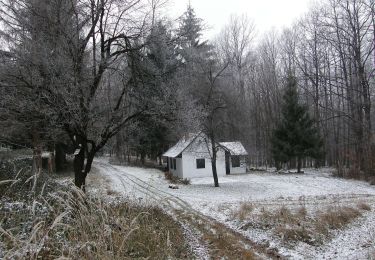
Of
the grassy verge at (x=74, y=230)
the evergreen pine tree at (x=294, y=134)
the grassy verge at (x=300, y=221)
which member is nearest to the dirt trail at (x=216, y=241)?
the grassy verge at (x=74, y=230)

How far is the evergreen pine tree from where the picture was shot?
38.5 meters

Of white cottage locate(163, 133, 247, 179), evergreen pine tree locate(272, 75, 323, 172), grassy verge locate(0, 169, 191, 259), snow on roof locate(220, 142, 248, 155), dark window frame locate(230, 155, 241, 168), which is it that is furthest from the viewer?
dark window frame locate(230, 155, 241, 168)

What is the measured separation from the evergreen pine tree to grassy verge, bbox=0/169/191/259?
29865 mm

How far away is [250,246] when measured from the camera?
31.1 ft

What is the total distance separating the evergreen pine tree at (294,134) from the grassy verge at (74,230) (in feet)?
98.0

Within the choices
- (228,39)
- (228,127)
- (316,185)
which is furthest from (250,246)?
(228,39)

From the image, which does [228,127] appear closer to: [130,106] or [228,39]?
[130,106]

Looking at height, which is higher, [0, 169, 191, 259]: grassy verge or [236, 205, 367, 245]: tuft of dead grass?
[0, 169, 191, 259]: grassy verge

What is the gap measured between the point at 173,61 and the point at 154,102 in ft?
5.50

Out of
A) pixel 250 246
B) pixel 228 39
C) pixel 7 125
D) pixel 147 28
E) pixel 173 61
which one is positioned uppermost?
pixel 228 39

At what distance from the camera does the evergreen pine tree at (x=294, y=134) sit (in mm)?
38500

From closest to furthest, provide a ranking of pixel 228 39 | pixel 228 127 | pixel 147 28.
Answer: pixel 147 28, pixel 228 127, pixel 228 39

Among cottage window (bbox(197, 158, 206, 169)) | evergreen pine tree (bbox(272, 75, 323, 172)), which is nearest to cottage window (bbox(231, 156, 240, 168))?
evergreen pine tree (bbox(272, 75, 323, 172))

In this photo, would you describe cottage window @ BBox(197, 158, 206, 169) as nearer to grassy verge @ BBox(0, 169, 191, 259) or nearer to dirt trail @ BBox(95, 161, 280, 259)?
dirt trail @ BBox(95, 161, 280, 259)
